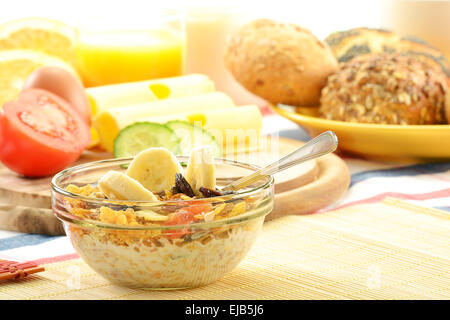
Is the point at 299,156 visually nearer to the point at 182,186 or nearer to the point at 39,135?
the point at 182,186

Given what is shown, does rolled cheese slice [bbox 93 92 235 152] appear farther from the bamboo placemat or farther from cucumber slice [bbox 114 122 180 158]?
the bamboo placemat

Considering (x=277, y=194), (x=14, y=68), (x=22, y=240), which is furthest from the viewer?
(x=14, y=68)

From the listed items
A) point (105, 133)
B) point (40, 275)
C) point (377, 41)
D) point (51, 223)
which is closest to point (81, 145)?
point (105, 133)

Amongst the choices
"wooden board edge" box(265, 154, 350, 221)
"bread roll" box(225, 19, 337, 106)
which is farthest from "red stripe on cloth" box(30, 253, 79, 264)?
"bread roll" box(225, 19, 337, 106)

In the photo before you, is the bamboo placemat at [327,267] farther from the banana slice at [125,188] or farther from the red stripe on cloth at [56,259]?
the banana slice at [125,188]

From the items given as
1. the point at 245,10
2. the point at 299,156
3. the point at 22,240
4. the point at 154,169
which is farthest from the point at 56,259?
the point at 245,10

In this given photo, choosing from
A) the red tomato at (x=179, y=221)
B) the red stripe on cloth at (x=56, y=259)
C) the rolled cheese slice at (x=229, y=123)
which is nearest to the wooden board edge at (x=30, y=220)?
the red stripe on cloth at (x=56, y=259)

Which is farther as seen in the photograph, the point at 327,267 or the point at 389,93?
the point at 389,93
